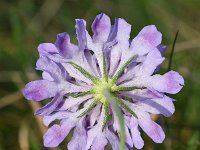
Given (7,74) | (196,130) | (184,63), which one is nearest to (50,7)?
(7,74)

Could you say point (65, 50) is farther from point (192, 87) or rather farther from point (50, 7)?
point (50, 7)

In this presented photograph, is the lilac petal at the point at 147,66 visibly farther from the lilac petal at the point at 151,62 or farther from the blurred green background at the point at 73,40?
the blurred green background at the point at 73,40

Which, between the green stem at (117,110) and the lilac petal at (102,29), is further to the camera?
the lilac petal at (102,29)

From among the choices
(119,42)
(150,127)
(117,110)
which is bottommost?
(150,127)

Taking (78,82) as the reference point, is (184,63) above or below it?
below

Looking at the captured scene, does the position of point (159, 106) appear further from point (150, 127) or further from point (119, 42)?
point (119, 42)

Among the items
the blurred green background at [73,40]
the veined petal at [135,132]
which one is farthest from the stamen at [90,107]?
the blurred green background at [73,40]

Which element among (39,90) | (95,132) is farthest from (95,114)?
(39,90)
